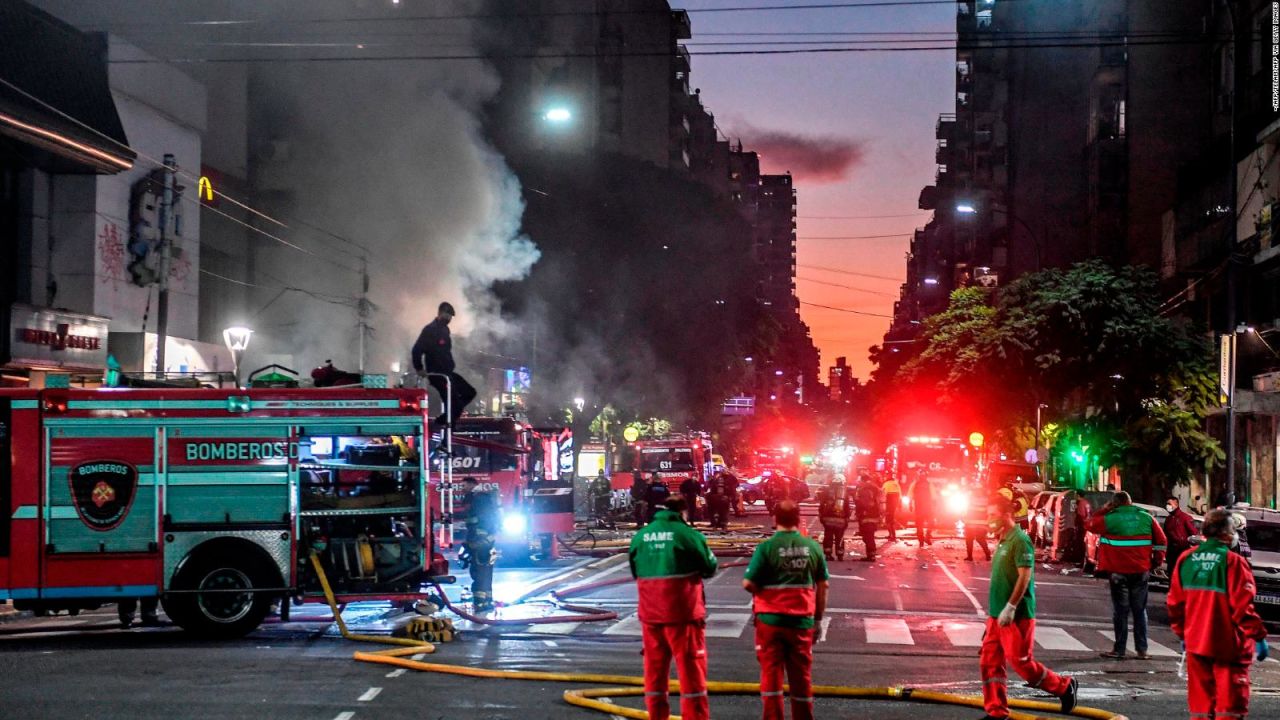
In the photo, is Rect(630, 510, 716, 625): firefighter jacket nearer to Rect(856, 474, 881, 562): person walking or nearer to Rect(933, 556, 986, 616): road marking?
Rect(933, 556, 986, 616): road marking

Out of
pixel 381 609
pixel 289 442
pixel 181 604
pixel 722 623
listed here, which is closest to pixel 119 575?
pixel 181 604

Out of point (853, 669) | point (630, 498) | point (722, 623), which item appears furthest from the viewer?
point (630, 498)

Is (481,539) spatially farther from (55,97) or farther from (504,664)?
(55,97)

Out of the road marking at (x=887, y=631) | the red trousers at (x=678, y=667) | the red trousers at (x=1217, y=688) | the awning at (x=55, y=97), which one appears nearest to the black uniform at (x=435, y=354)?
the road marking at (x=887, y=631)

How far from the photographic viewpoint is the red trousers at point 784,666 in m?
8.45

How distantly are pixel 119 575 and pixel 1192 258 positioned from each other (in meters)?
33.9

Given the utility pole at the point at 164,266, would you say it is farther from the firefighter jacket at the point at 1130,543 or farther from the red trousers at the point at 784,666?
the red trousers at the point at 784,666

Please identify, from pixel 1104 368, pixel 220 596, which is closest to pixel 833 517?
pixel 1104 368

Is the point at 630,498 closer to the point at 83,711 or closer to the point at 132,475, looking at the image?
the point at 132,475

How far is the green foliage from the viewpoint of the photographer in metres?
32.5

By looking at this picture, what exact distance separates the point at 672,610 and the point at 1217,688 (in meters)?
3.50

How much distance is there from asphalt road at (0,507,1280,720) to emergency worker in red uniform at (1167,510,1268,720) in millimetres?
1761

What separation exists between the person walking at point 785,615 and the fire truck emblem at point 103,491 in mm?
7978

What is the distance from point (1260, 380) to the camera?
1248 inches
